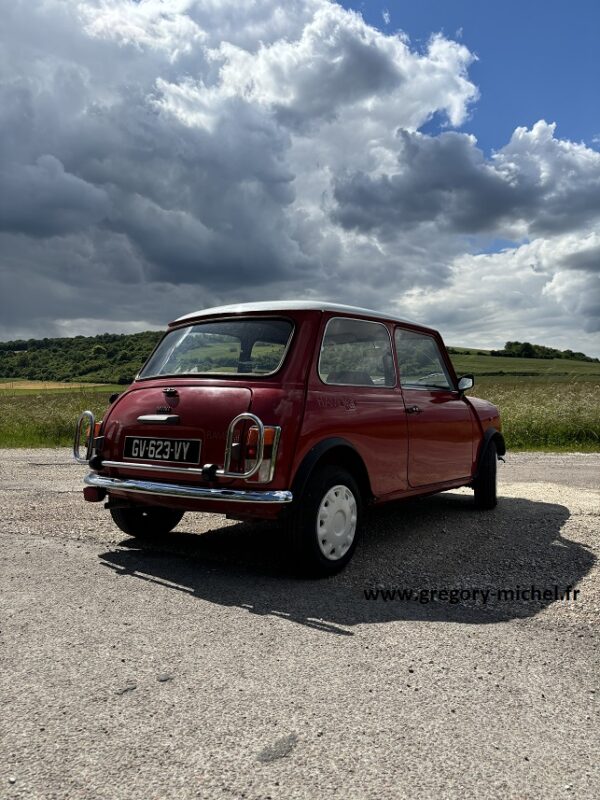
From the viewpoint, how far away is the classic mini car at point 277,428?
4.11 m

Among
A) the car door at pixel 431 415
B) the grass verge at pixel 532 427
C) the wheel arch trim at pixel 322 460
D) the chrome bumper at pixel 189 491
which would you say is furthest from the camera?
the grass verge at pixel 532 427

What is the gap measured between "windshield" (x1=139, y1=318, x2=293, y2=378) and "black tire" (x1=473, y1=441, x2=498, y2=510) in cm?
305

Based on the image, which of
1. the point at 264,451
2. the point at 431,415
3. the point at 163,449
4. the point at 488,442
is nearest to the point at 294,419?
the point at 264,451

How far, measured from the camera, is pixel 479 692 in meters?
2.72

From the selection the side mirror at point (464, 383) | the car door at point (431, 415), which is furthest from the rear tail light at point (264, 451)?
the side mirror at point (464, 383)

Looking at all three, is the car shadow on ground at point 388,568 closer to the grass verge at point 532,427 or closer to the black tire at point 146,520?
the black tire at point 146,520

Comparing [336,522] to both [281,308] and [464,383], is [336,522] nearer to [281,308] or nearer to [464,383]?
[281,308]

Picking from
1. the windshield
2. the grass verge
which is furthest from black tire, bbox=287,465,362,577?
the grass verge

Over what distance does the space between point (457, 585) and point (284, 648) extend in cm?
150

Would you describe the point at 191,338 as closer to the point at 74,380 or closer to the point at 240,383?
the point at 240,383

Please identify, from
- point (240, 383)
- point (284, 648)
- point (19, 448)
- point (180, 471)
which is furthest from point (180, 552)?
point (19, 448)

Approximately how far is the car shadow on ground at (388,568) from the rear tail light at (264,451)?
567mm

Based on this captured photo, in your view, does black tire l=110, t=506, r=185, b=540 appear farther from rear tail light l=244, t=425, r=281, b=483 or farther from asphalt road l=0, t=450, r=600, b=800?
rear tail light l=244, t=425, r=281, b=483

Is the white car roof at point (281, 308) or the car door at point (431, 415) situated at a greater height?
the white car roof at point (281, 308)
